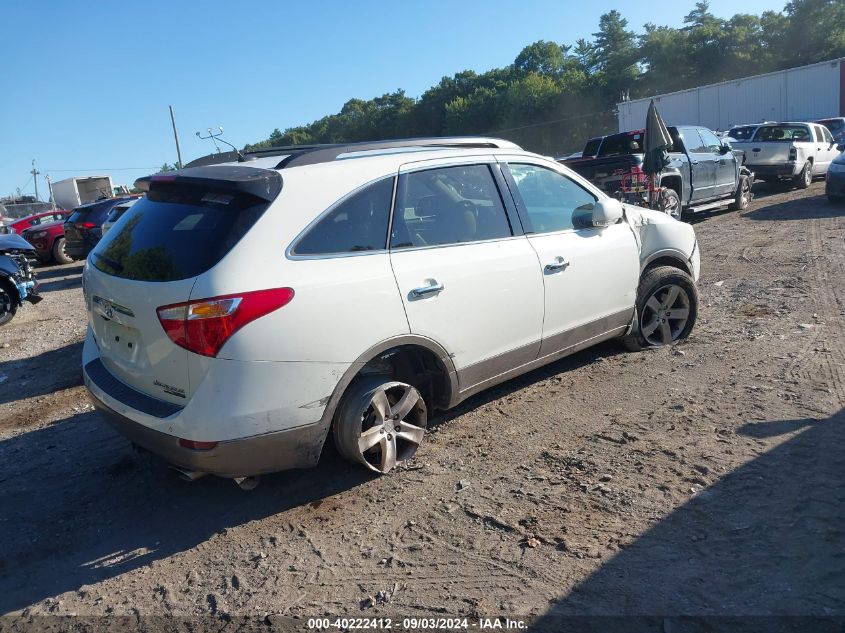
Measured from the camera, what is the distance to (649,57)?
5628 cm

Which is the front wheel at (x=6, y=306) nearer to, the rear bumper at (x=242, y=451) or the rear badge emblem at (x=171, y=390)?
the rear bumper at (x=242, y=451)

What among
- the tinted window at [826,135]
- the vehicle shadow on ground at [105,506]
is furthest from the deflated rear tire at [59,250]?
the tinted window at [826,135]

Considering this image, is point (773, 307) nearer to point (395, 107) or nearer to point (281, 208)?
point (281, 208)

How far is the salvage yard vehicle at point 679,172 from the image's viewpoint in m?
11.7

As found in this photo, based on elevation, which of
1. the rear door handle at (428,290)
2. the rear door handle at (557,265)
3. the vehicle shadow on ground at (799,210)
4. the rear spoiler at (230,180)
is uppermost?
the rear spoiler at (230,180)

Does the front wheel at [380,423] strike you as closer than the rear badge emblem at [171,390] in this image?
No

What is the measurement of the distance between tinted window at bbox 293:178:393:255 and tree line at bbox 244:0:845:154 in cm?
4312

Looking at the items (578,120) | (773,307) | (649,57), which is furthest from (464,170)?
(649,57)

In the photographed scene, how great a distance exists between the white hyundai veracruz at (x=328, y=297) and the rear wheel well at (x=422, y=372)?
0.03ft

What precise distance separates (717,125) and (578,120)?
19.0 meters

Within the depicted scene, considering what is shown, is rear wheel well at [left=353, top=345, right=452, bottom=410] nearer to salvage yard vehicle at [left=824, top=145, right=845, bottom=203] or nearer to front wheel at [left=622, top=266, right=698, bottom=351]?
front wheel at [left=622, top=266, right=698, bottom=351]

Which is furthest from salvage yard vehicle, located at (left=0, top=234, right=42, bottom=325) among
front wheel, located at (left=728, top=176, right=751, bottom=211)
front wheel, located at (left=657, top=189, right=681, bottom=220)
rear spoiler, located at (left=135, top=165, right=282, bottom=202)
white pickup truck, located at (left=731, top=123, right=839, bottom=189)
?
white pickup truck, located at (left=731, top=123, right=839, bottom=189)

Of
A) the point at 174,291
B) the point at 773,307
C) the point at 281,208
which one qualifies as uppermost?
the point at 281,208

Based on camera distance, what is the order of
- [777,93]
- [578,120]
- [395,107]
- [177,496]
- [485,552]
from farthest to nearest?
[395,107] < [578,120] < [777,93] < [177,496] < [485,552]
